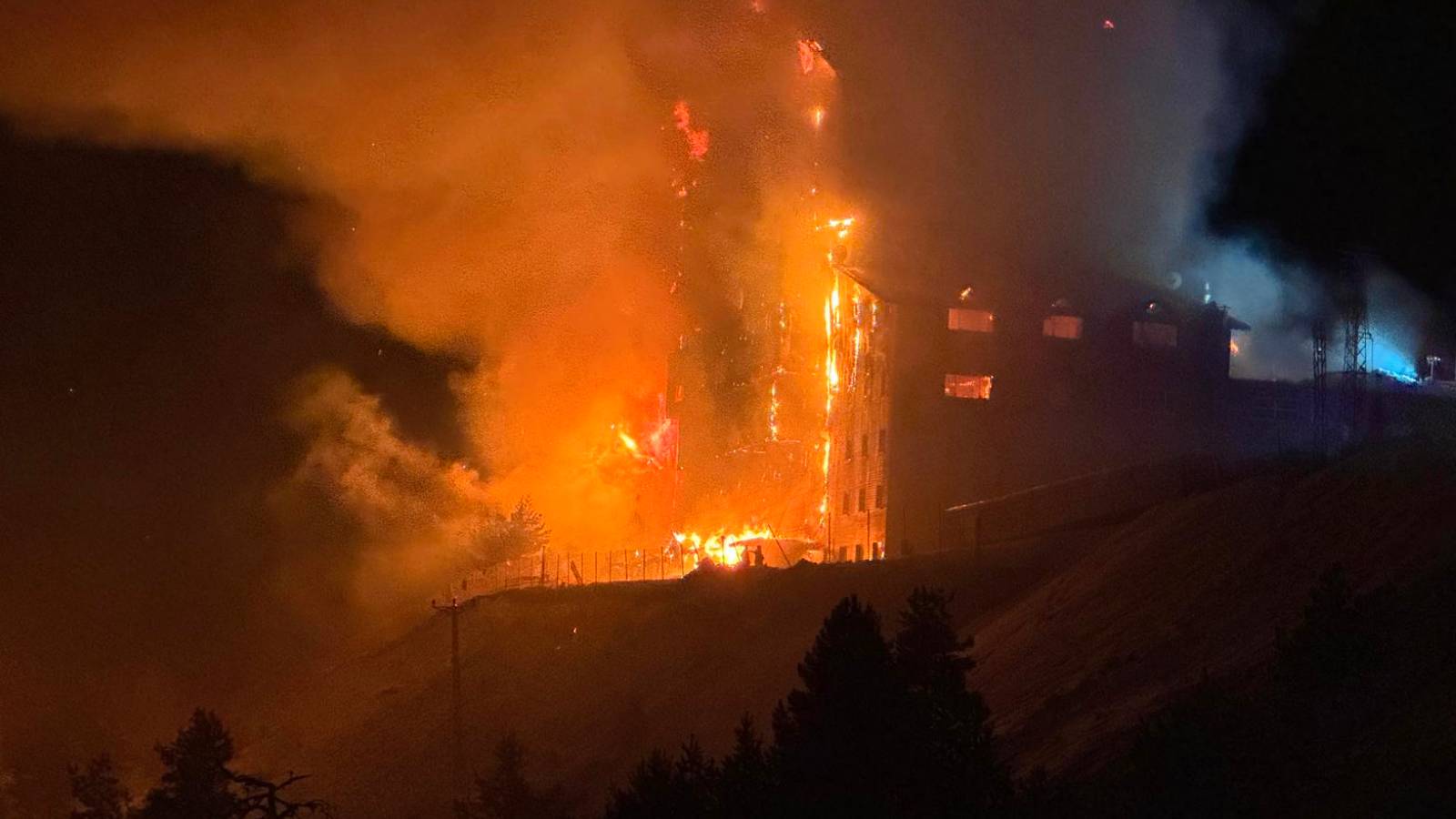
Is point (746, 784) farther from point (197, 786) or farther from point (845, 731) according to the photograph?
point (197, 786)

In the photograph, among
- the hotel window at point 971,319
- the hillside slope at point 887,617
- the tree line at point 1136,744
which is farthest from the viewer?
the hotel window at point 971,319

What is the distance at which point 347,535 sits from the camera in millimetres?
85562

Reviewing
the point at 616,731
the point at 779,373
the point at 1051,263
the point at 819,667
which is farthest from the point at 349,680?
the point at 819,667

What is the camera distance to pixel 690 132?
257 ft

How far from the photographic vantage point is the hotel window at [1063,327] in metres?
59.0

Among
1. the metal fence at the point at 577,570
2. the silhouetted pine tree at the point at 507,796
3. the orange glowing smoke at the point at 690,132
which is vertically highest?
the orange glowing smoke at the point at 690,132

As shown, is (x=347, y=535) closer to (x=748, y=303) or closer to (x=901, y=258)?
(x=748, y=303)

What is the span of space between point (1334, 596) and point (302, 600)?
70.1 metres

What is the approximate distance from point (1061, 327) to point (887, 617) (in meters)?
22.2

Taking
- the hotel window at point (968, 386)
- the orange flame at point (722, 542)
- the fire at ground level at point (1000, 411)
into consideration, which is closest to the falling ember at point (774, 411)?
the orange flame at point (722, 542)

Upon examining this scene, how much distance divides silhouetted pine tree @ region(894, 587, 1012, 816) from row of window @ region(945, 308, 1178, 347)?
38888 mm

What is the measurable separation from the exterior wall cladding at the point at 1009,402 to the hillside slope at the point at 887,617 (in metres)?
11.3

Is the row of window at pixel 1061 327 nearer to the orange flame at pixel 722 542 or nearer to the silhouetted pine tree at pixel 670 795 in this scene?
the orange flame at pixel 722 542

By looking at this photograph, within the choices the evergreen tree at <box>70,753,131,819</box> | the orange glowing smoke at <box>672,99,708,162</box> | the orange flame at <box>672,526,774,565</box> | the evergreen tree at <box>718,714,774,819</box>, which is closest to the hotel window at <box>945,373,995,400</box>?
the orange flame at <box>672,526,774,565</box>
